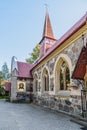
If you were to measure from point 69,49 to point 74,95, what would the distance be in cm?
222

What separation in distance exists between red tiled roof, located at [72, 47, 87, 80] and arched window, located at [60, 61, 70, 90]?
7.54 ft

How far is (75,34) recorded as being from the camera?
744 cm

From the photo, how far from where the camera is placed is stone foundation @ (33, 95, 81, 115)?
7.13 meters

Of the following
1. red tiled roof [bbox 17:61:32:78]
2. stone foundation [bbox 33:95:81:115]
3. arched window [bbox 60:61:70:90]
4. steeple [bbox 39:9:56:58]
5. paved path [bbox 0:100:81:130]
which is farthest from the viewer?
steeple [bbox 39:9:56:58]

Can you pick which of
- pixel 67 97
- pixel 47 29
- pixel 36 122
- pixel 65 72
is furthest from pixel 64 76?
pixel 47 29

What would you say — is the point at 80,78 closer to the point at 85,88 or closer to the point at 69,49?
the point at 85,88

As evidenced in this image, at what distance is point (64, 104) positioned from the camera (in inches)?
337

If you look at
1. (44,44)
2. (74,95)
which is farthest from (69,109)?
(44,44)

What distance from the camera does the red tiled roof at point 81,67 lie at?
20.7 ft

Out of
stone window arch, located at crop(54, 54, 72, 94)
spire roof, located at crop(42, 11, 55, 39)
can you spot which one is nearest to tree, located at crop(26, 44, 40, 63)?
spire roof, located at crop(42, 11, 55, 39)

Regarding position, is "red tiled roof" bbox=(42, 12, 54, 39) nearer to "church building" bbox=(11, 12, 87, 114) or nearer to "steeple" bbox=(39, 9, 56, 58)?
"steeple" bbox=(39, 9, 56, 58)

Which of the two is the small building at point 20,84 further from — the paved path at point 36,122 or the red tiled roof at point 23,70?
the paved path at point 36,122

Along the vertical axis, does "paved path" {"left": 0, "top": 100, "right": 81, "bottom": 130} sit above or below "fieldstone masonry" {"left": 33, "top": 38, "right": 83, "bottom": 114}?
below

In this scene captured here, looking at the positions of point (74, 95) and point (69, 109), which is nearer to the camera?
point (74, 95)
